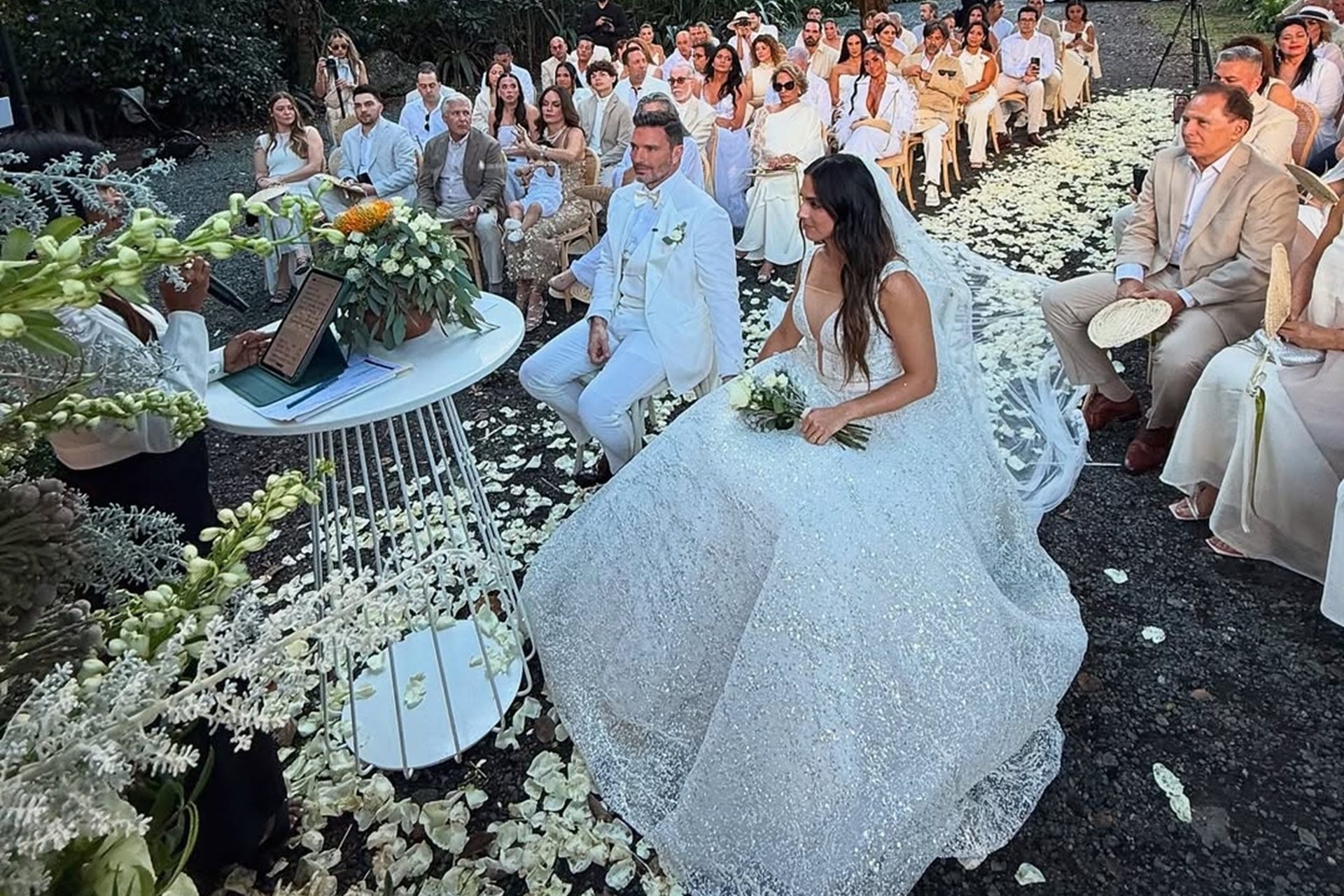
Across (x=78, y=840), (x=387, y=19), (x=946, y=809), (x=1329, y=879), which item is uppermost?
(x=387, y=19)

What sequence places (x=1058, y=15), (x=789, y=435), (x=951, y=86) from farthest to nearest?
(x=1058, y=15), (x=951, y=86), (x=789, y=435)

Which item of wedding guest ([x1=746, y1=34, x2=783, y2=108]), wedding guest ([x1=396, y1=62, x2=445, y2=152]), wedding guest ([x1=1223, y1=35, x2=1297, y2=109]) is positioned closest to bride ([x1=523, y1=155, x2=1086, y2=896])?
wedding guest ([x1=1223, y1=35, x2=1297, y2=109])

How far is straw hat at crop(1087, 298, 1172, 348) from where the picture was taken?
420cm

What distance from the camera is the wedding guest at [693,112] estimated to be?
812cm

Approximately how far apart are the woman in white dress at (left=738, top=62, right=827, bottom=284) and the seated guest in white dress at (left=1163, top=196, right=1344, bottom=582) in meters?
3.82

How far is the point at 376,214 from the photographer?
9.47ft

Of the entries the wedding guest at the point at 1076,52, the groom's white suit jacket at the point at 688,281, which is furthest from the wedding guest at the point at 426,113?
the wedding guest at the point at 1076,52

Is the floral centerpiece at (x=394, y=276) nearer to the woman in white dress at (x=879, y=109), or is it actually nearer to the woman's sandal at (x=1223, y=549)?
the woman's sandal at (x=1223, y=549)

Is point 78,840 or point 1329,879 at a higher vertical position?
point 78,840

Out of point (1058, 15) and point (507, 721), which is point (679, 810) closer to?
point (507, 721)

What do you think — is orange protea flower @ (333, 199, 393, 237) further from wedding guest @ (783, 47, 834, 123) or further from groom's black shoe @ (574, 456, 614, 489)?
wedding guest @ (783, 47, 834, 123)

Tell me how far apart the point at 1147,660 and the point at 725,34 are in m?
11.9

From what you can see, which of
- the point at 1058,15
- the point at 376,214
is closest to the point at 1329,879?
the point at 376,214

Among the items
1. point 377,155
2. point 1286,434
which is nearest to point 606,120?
point 377,155
